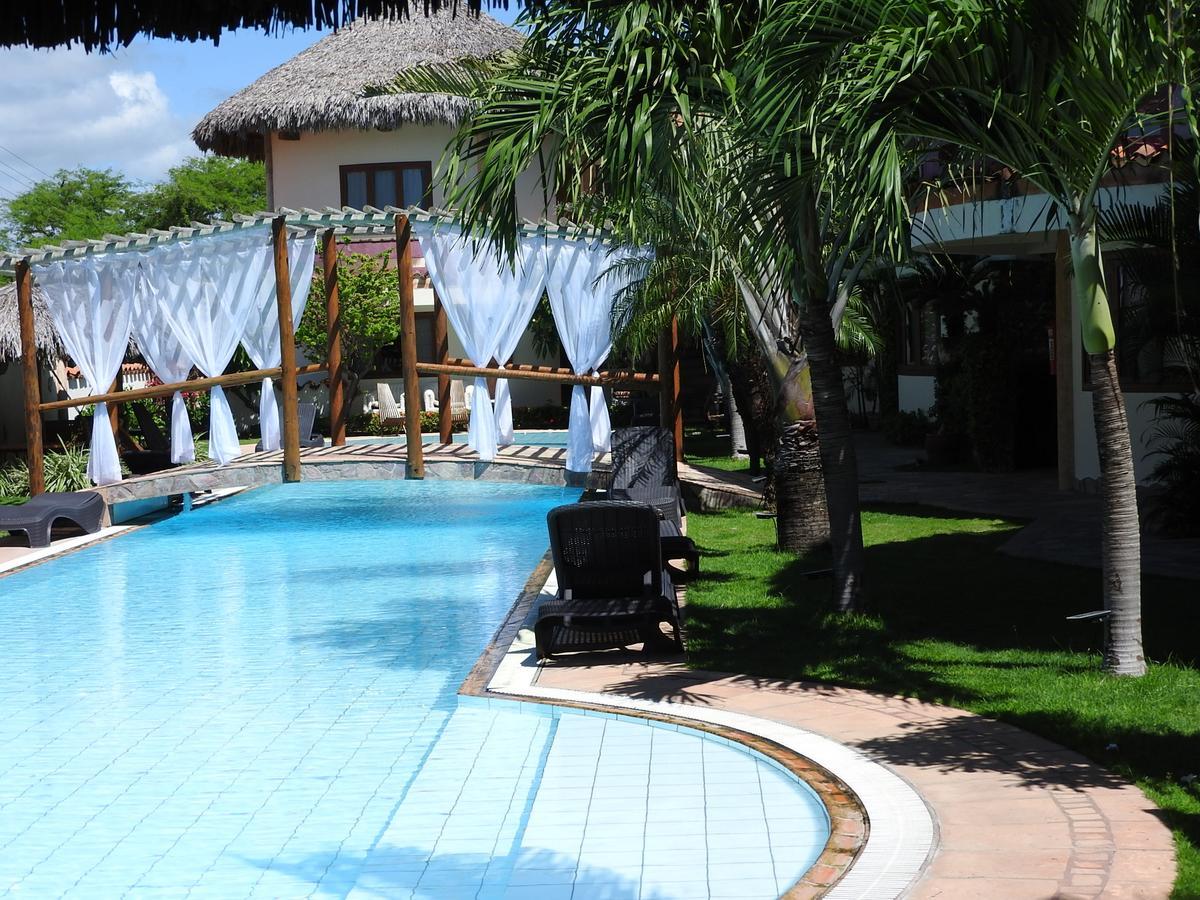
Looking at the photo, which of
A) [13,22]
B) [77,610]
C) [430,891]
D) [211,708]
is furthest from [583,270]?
[13,22]

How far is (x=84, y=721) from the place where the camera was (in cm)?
804

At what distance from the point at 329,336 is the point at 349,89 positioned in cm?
1558

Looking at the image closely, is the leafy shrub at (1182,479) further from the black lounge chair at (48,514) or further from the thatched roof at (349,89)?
the thatched roof at (349,89)

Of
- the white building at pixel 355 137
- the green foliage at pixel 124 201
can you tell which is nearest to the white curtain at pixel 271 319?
the white building at pixel 355 137

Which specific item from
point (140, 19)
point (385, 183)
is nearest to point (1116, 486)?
point (140, 19)

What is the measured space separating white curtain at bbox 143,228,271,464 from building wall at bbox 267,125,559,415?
13653 millimetres

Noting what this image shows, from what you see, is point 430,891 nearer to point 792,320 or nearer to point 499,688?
point 499,688

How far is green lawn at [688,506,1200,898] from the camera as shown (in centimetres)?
590

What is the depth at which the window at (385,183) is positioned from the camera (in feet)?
98.6

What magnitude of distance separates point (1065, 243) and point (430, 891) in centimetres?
1085

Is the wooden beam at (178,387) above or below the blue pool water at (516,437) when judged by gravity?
above

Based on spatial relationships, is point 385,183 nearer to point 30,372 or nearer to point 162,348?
point 162,348

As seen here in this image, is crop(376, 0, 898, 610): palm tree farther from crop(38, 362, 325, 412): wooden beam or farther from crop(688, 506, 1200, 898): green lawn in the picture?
crop(38, 362, 325, 412): wooden beam

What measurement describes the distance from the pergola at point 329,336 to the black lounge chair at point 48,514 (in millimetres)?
1031
